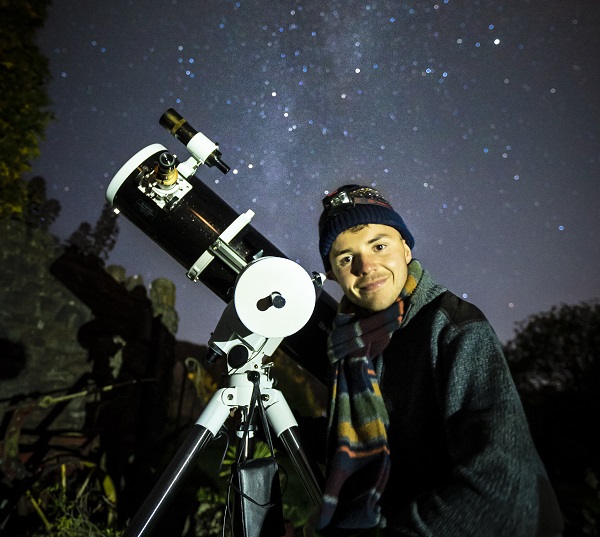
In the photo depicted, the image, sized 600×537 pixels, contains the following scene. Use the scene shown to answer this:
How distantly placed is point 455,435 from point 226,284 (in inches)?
53.7

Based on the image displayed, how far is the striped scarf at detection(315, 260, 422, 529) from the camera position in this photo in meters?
1.32

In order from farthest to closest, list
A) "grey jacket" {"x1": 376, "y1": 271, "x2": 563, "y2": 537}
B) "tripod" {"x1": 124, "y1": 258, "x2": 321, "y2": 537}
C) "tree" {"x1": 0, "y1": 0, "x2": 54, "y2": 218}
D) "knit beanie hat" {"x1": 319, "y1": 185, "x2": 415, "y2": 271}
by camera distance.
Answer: "tree" {"x1": 0, "y1": 0, "x2": 54, "y2": 218} → "knit beanie hat" {"x1": 319, "y1": 185, "x2": 415, "y2": 271} → "tripod" {"x1": 124, "y1": 258, "x2": 321, "y2": 537} → "grey jacket" {"x1": 376, "y1": 271, "x2": 563, "y2": 537}

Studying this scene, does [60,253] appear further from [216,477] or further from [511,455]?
[511,455]

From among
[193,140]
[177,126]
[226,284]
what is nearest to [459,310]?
[226,284]

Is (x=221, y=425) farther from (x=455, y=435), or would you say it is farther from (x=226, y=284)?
(x=455, y=435)

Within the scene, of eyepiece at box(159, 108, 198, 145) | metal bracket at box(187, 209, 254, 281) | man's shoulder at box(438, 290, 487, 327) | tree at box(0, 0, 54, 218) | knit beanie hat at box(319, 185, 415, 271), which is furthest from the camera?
tree at box(0, 0, 54, 218)

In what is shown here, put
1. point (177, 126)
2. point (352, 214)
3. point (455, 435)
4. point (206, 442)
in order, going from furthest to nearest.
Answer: point (177, 126), point (352, 214), point (206, 442), point (455, 435)

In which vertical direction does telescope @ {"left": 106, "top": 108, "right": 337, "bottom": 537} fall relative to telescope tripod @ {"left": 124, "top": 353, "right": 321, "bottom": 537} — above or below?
above

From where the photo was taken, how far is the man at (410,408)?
1073 mm

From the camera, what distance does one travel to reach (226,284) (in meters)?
2.18

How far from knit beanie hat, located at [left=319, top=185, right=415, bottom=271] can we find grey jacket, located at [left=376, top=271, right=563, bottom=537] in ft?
1.08

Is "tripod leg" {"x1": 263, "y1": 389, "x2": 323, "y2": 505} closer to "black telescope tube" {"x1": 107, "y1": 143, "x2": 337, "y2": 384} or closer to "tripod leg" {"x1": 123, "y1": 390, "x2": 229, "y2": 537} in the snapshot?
"tripod leg" {"x1": 123, "y1": 390, "x2": 229, "y2": 537}

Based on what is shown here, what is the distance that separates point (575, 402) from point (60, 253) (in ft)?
31.8

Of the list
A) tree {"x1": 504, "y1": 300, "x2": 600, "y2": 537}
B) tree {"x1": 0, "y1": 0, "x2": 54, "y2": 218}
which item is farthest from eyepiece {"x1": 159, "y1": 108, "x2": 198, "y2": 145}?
tree {"x1": 504, "y1": 300, "x2": 600, "y2": 537}
